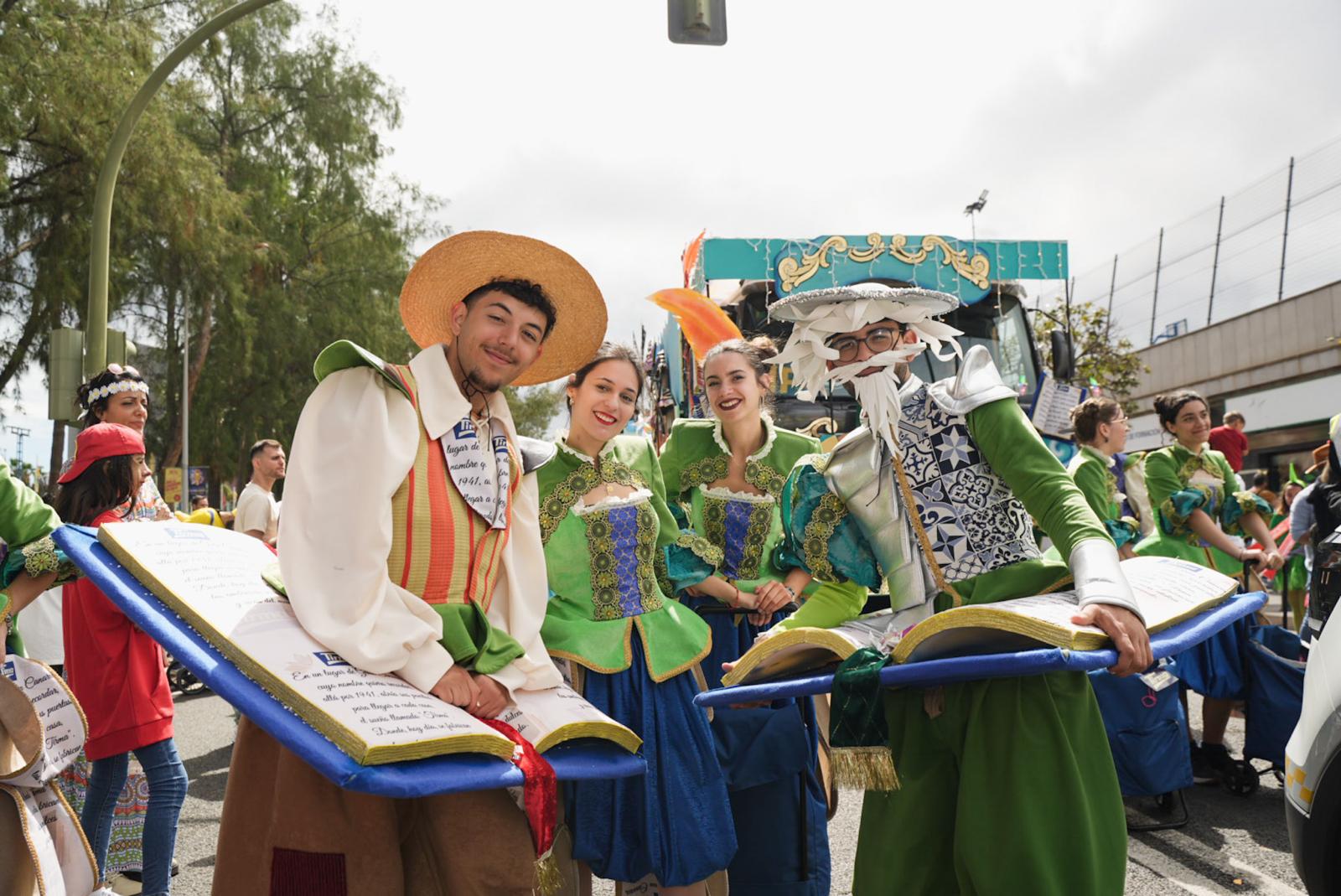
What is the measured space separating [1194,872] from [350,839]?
3.39 m

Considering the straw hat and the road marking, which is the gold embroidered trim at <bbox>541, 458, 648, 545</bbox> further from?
the road marking

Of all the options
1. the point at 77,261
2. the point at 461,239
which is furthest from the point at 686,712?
the point at 77,261

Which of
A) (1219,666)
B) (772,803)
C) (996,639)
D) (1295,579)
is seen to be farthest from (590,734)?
(1295,579)

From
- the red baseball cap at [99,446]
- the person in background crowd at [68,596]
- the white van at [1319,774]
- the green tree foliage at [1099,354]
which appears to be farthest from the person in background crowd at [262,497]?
the green tree foliage at [1099,354]

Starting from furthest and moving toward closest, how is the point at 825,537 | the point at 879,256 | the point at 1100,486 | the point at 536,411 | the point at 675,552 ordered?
the point at 536,411, the point at 879,256, the point at 1100,486, the point at 675,552, the point at 825,537

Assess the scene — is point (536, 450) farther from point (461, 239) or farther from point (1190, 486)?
point (1190, 486)

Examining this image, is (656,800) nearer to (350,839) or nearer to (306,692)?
(350,839)

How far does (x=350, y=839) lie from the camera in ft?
6.97

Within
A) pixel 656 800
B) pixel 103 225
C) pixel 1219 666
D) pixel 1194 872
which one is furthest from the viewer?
pixel 103 225

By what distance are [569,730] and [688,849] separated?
117 cm

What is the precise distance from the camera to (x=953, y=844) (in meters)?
2.44

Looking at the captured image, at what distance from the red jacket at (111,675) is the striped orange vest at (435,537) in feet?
6.10

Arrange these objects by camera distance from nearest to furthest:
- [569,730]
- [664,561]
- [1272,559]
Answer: [569,730] → [664,561] → [1272,559]

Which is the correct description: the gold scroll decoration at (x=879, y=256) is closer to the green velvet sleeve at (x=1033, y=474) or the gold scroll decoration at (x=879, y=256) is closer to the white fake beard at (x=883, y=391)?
the white fake beard at (x=883, y=391)
